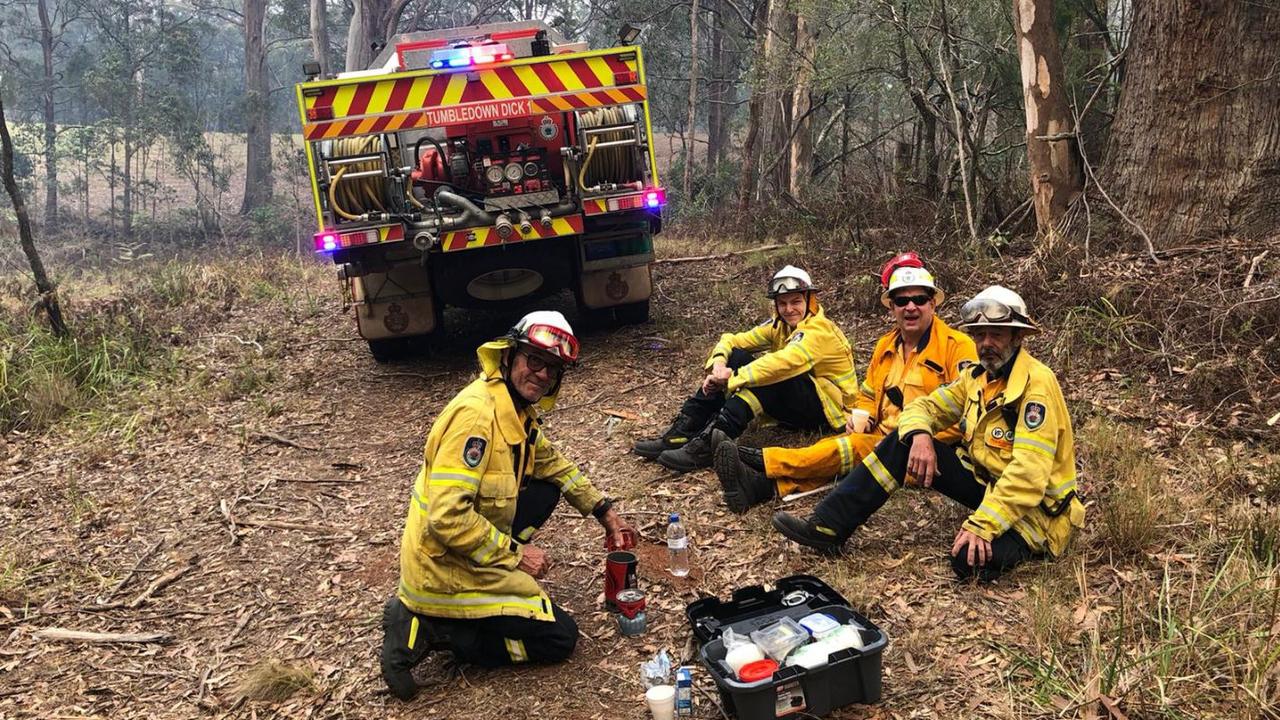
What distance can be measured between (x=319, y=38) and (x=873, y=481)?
67.6 feet

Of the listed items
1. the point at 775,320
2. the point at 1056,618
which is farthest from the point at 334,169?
the point at 1056,618

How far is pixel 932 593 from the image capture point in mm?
3691

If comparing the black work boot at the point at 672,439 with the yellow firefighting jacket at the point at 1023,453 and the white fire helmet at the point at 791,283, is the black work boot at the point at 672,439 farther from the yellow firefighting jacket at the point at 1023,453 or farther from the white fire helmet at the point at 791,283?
the yellow firefighting jacket at the point at 1023,453

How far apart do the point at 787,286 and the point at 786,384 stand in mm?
585

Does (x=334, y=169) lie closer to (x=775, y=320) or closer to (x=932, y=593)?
(x=775, y=320)

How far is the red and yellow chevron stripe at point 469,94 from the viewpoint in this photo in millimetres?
6906

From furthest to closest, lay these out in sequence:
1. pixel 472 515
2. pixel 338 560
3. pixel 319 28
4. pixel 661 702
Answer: pixel 319 28 → pixel 338 560 → pixel 472 515 → pixel 661 702

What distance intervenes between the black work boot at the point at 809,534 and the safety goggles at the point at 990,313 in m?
1.15

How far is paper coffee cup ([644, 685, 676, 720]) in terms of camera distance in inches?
121

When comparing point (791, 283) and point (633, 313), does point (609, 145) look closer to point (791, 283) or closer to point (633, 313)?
point (633, 313)

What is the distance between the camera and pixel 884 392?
4.66 metres

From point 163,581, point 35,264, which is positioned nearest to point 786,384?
point 163,581

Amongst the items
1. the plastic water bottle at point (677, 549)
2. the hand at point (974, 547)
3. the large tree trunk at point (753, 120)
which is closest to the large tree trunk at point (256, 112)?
the large tree trunk at point (753, 120)

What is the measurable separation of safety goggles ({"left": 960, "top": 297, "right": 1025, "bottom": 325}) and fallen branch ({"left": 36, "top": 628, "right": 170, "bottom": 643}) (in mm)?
3924
